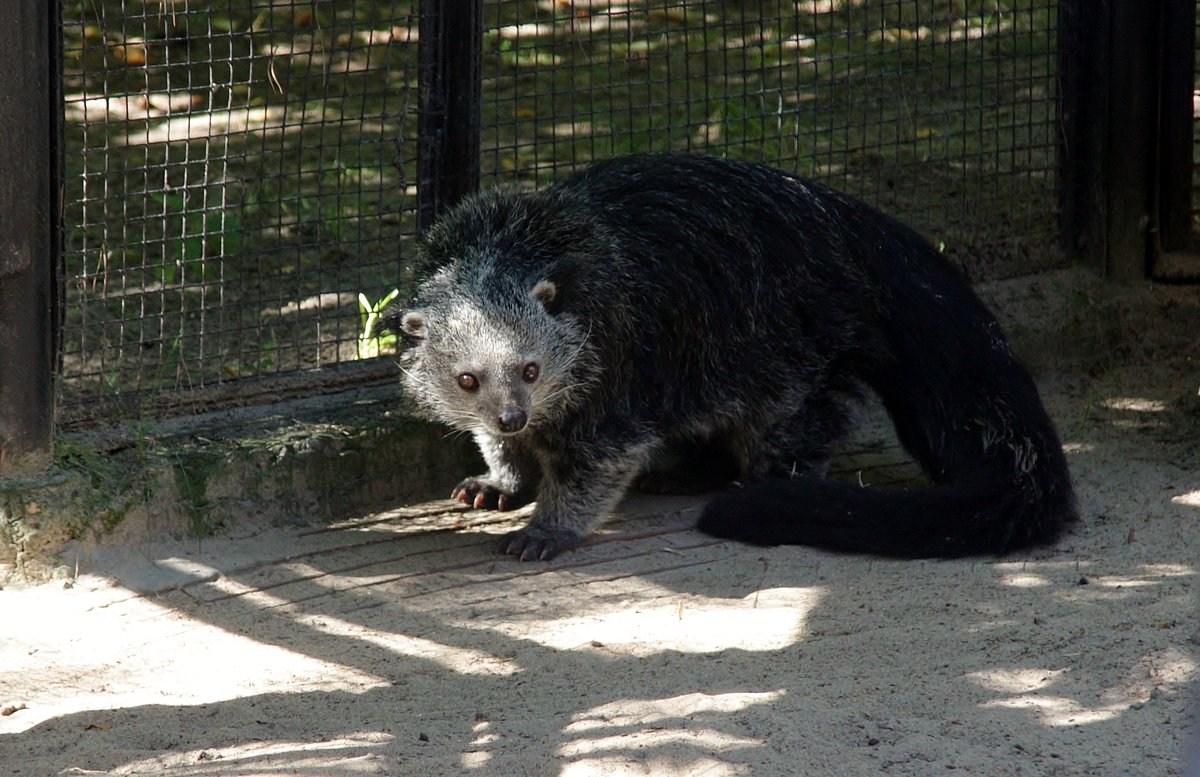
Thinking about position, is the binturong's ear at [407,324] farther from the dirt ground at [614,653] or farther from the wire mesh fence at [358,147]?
the dirt ground at [614,653]

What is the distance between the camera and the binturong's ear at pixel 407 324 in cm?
558

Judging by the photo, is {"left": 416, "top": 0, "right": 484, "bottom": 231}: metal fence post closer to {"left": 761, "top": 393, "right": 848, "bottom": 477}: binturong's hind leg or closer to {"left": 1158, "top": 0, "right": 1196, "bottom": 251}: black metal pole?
{"left": 761, "top": 393, "right": 848, "bottom": 477}: binturong's hind leg

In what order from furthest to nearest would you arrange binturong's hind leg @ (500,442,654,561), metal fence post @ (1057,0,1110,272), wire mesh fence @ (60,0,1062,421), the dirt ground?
metal fence post @ (1057,0,1110,272)
wire mesh fence @ (60,0,1062,421)
binturong's hind leg @ (500,442,654,561)
the dirt ground

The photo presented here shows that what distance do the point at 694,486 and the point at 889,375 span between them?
3.11ft

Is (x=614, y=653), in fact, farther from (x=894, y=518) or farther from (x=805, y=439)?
(x=805, y=439)

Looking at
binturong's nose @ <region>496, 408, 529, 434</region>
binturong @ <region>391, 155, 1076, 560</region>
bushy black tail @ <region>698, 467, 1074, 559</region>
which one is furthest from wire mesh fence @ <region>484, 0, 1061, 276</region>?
bushy black tail @ <region>698, 467, 1074, 559</region>

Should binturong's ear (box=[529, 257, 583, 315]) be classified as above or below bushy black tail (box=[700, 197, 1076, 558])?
above

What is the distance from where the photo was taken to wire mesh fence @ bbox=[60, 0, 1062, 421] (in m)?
5.91

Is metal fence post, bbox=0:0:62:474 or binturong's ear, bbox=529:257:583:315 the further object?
binturong's ear, bbox=529:257:583:315

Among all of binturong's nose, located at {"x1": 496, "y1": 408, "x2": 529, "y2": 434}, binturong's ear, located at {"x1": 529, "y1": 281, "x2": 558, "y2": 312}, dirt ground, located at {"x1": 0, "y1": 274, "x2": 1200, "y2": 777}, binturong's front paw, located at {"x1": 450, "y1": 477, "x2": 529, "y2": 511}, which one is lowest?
dirt ground, located at {"x1": 0, "y1": 274, "x2": 1200, "y2": 777}

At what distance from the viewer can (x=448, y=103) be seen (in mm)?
6070

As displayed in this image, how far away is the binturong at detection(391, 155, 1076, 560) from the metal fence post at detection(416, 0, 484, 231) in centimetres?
43

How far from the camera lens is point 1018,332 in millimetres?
7027

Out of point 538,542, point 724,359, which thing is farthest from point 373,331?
point 724,359
